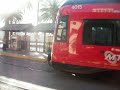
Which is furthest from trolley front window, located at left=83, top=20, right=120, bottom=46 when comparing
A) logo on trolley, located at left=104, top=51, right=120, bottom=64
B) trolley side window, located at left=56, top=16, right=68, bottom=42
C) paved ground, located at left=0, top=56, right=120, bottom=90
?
paved ground, located at left=0, top=56, right=120, bottom=90

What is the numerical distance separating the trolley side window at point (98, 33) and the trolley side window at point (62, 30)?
38.1 inches

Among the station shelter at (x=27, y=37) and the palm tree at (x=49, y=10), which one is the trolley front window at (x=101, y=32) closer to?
the station shelter at (x=27, y=37)

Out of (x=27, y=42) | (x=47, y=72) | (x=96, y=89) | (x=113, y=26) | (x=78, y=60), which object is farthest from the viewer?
(x=27, y=42)

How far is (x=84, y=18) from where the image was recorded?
11.5m

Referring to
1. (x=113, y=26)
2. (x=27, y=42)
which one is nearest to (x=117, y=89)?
(x=113, y=26)

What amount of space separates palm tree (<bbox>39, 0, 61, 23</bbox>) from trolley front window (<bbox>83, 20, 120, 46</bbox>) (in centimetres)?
3575

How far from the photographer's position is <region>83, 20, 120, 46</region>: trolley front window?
10836 mm

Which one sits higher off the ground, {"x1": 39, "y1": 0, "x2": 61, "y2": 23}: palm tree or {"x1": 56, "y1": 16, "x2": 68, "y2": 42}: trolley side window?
{"x1": 39, "y1": 0, "x2": 61, "y2": 23}: palm tree

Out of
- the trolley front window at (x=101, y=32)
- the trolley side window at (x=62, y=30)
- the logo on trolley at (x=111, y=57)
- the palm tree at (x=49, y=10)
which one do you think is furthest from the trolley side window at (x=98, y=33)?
the palm tree at (x=49, y=10)

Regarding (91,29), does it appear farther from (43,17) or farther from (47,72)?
(43,17)

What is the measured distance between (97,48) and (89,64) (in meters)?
0.69

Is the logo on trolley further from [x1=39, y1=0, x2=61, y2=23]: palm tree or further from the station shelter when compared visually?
[x1=39, y1=0, x2=61, y2=23]: palm tree

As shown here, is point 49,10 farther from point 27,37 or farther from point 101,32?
point 101,32

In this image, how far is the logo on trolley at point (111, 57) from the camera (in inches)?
420
